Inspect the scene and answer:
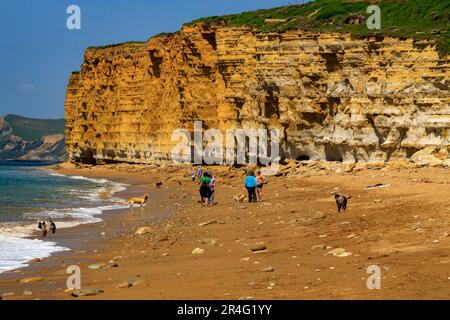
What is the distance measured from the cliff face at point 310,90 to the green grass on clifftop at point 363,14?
6.61 feet

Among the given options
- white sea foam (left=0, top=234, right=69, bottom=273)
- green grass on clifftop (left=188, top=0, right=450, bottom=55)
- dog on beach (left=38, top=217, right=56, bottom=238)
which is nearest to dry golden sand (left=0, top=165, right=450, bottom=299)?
→ dog on beach (left=38, top=217, right=56, bottom=238)

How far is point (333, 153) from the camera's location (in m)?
36.2

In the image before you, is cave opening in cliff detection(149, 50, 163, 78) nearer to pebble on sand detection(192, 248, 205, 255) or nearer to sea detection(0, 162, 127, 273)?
sea detection(0, 162, 127, 273)

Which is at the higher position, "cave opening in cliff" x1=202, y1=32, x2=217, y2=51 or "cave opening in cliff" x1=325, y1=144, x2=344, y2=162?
"cave opening in cliff" x1=202, y1=32, x2=217, y2=51

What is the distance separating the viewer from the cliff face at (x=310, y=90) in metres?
32.7

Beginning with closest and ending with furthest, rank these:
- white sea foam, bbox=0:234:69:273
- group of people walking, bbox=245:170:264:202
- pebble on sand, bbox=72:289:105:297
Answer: pebble on sand, bbox=72:289:105:297
white sea foam, bbox=0:234:69:273
group of people walking, bbox=245:170:264:202

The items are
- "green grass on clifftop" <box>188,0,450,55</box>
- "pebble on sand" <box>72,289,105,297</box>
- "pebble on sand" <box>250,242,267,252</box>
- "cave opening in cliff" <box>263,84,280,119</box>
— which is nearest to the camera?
"pebble on sand" <box>72,289,105,297</box>

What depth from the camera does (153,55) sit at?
57094mm

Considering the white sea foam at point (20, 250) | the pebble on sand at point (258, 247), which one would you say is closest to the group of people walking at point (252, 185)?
the white sea foam at point (20, 250)

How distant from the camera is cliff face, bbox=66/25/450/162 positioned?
32.7 m

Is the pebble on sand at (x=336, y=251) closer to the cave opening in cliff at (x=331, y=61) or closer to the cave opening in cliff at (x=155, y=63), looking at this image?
the cave opening in cliff at (x=331, y=61)

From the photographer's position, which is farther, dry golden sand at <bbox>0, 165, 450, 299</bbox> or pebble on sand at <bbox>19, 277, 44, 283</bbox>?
pebble on sand at <bbox>19, 277, 44, 283</bbox>

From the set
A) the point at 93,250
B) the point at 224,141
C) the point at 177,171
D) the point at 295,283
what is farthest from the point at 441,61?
the point at 295,283

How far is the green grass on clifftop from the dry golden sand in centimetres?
1849
